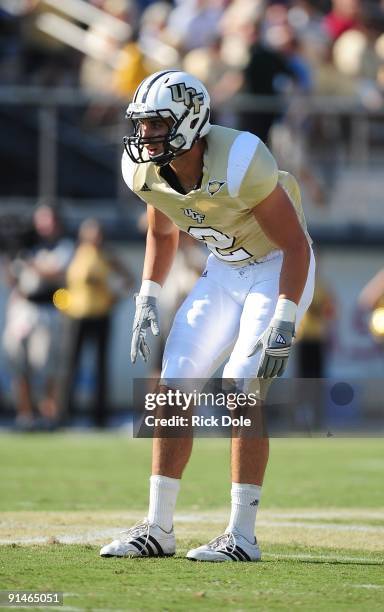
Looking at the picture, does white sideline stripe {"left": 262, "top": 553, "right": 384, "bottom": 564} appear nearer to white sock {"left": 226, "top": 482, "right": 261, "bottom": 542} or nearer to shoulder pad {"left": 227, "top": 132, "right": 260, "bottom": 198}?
white sock {"left": 226, "top": 482, "right": 261, "bottom": 542}

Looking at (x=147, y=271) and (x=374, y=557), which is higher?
(x=147, y=271)

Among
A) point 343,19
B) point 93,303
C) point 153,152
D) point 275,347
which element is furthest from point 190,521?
point 343,19

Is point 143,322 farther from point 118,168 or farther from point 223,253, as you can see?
point 118,168

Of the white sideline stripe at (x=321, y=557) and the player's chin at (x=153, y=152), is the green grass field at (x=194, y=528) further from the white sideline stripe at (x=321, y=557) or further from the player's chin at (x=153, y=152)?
the player's chin at (x=153, y=152)

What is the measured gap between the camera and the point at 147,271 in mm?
5762

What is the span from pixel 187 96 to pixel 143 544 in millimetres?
1767

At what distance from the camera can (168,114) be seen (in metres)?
5.26

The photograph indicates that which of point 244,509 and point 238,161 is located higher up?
point 238,161

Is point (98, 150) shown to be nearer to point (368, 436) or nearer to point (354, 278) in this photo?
point (354, 278)

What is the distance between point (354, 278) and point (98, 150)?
119 inches

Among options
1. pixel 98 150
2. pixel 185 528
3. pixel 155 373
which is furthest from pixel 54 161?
pixel 185 528

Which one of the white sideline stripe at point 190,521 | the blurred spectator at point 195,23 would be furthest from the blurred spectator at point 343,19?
the white sideline stripe at point 190,521

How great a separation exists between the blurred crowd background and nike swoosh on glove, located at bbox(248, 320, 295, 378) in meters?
6.96

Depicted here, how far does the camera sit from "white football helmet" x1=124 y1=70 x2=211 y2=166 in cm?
526
